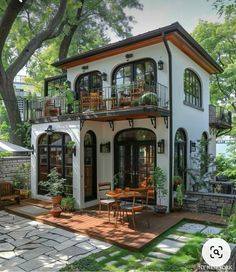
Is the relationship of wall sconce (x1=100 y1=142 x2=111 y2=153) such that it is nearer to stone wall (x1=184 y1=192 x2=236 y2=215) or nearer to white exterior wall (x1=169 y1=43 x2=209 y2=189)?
white exterior wall (x1=169 y1=43 x2=209 y2=189)

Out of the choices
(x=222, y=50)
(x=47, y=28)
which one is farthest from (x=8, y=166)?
(x=222, y=50)

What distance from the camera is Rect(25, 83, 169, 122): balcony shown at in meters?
8.61

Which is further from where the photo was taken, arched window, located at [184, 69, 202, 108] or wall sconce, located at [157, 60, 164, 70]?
arched window, located at [184, 69, 202, 108]

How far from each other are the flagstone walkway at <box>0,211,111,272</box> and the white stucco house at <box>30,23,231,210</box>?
2.50m

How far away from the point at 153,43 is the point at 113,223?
21.3 feet

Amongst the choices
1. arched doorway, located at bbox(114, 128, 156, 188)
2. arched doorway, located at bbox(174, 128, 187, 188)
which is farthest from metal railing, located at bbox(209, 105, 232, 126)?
arched doorway, located at bbox(114, 128, 156, 188)

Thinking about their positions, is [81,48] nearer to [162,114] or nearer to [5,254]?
[162,114]

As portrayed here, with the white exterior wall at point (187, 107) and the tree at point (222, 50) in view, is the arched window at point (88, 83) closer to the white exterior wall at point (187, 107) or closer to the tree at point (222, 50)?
the white exterior wall at point (187, 107)

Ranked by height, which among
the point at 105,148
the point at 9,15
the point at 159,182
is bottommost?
the point at 159,182

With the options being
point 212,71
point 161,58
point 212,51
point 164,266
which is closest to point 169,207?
point 164,266

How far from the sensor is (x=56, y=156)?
37.2ft

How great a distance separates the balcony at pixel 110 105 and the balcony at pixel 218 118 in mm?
6110

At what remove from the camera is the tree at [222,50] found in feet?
58.6

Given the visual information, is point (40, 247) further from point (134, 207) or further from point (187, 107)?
point (187, 107)
